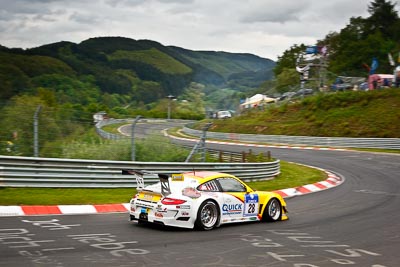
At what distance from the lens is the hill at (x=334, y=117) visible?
45.4 meters

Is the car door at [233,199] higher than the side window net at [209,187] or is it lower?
lower

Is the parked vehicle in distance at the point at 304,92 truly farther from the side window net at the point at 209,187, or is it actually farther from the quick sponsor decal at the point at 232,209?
the side window net at the point at 209,187

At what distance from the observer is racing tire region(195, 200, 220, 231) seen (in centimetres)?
1004

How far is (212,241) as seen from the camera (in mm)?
9102

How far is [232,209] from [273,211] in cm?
147

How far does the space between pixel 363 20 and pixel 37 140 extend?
10964 cm

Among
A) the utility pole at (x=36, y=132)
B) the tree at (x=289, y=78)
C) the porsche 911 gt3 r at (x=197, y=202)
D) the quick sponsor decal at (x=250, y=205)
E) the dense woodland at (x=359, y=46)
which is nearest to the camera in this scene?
the porsche 911 gt3 r at (x=197, y=202)

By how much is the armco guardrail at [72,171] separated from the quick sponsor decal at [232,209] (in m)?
5.21

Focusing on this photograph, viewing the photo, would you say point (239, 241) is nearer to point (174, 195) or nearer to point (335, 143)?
point (174, 195)

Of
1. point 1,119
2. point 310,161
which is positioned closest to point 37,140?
point 1,119

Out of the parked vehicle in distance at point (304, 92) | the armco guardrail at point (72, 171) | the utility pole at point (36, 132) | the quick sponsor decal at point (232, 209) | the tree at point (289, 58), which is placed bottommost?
the quick sponsor decal at point (232, 209)

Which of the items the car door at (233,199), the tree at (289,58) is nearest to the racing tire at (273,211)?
the car door at (233,199)

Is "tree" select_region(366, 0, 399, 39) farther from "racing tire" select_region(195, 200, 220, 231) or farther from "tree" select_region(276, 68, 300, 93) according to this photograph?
"racing tire" select_region(195, 200, 220, 231)

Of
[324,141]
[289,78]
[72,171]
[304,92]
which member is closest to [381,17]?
[289,78]
